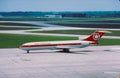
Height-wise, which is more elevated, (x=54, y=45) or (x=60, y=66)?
(x=54, y=45)

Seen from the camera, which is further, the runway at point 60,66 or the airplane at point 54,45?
the airplane at point 54,45

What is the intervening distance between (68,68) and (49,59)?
10.2 meters

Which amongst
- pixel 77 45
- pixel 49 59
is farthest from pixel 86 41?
pixel 49 59

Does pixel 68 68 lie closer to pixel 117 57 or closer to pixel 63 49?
pixel 117 57

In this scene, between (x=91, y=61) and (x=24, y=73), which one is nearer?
(x=24, y=73)

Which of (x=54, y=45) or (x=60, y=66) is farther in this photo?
(x=54, y=45)

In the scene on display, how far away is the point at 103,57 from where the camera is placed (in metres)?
60.9

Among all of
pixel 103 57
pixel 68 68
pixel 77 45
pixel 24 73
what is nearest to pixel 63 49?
pixel 77 45

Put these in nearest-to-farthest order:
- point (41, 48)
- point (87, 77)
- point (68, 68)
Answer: point (87, 77) → point (68, 68) → point (41, 48)

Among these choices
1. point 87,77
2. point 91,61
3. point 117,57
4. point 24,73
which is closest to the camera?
point 87,77

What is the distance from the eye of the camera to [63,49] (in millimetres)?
70750

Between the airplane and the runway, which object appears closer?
the runway

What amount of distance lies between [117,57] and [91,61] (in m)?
7.00

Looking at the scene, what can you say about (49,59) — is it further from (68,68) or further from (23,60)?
(68,68)
